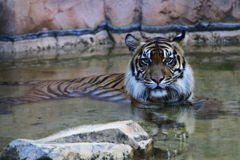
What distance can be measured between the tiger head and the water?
15cm

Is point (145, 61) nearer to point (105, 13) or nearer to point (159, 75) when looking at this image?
point (159, 75)

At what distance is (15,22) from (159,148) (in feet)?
19.2

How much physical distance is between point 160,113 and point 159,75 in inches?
14.1

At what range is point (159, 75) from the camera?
6055mm

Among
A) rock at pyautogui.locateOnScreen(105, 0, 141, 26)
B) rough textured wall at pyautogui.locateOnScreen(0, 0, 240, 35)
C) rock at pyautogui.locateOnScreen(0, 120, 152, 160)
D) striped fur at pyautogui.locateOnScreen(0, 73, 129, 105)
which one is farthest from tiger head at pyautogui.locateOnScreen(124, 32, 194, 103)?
rock at pyautogui.locateOnScreen(105, 0, 141, 26)

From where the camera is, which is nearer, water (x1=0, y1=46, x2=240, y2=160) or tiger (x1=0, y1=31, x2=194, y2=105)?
water (x1=0, y1=46, x2=240, y2=160)

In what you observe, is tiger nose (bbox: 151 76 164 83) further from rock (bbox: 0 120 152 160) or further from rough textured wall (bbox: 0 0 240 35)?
rough textured wall (bbox: 0 0 240 35)

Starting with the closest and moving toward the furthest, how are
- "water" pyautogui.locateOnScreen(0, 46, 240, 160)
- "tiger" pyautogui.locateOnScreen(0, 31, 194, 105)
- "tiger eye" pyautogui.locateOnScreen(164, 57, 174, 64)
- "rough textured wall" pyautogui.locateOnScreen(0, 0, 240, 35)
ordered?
"water" pyautogui.locateOnScreen(0, 46, 240, 160) < "tiger" pyautogui.locateOnScreen(0, 31, 194, 105) < "tiger eye" pyautogui.locateOnScreen(164, 57, 174, 64) < "rough textured wall" pyautogui.locateOnScreen(0, 0, 240, 35)

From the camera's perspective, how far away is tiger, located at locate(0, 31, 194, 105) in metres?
6.16

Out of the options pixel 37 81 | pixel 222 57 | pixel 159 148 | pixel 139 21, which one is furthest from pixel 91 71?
pixel 159 148

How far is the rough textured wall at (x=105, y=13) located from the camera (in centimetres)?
999

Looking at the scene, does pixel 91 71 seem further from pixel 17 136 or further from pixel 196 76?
pixel 17 136

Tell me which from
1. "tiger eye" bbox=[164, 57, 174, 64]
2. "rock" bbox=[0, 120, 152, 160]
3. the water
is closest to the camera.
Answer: "rock" bbox=[0, 120, 152, 160]

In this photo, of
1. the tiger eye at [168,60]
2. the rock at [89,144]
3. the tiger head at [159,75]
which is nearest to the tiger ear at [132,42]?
the tiger head at [159,75]
